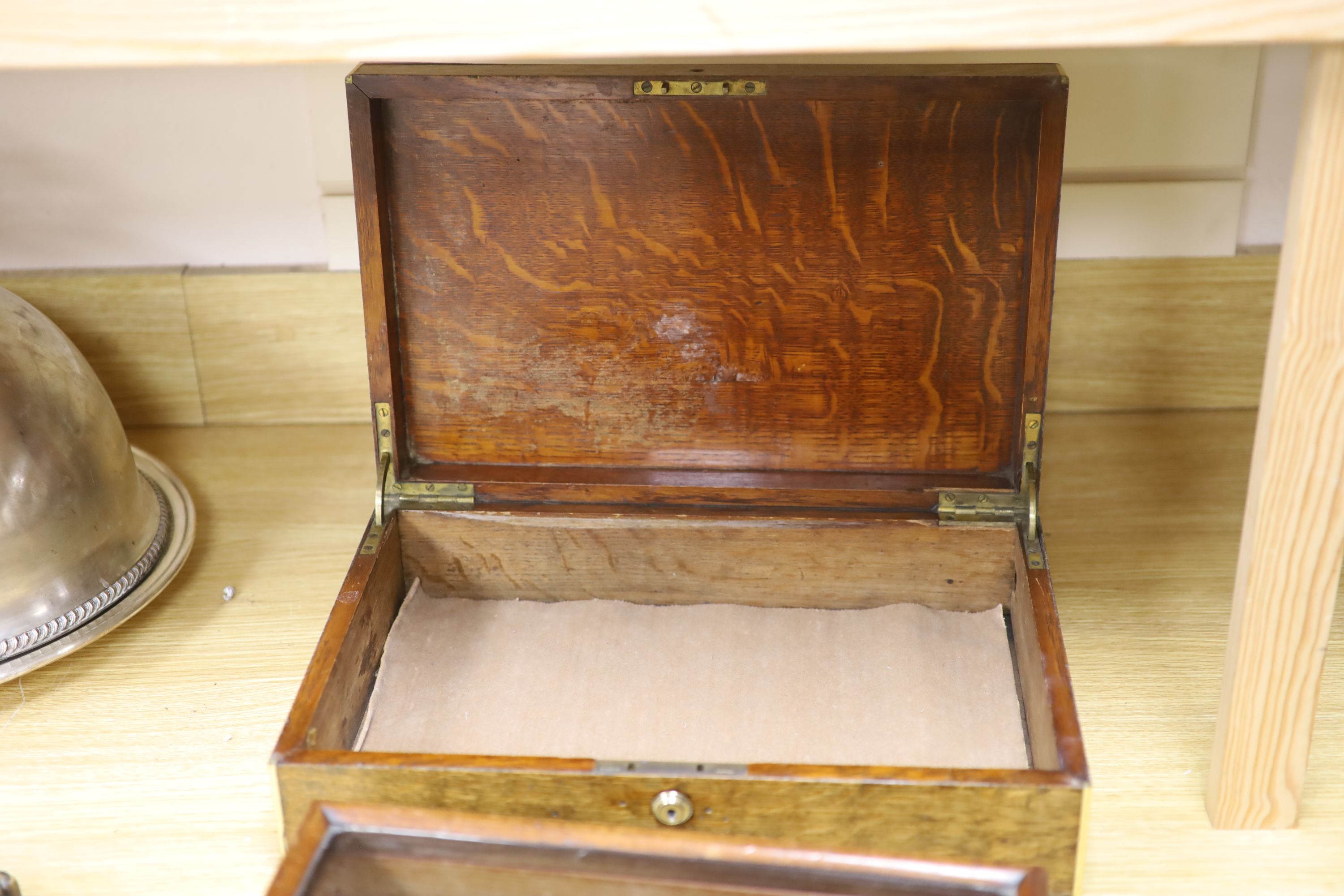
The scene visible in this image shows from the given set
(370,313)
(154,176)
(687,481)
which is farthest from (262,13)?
(154,176)

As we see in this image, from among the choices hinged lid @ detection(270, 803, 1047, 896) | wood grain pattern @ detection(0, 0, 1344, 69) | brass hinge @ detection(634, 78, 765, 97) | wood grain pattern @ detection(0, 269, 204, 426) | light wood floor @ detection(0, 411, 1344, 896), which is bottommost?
light wood floor @ detection(0, 411, 1344, 896)

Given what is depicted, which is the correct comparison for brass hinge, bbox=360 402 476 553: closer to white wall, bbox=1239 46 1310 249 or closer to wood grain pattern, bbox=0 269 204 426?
wood grain pattern, bbox=0 269 204 426

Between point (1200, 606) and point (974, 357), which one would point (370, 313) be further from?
point (1200, 606)

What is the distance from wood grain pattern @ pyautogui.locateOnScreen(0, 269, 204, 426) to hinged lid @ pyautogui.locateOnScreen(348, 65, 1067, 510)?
14.2 inches

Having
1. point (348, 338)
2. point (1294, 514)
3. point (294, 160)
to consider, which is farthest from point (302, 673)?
point (1294, 514)

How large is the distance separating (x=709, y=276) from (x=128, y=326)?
61 centimetres

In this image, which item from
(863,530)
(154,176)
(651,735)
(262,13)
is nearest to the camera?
(262,13)

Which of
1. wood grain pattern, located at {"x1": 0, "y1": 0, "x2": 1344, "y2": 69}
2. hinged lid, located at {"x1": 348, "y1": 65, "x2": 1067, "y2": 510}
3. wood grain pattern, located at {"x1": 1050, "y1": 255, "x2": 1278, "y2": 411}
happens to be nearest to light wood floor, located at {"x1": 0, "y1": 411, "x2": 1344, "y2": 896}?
wood grain pattern, located at {"x1": 1050, "y1": 255, "x2": 1278, "y2": 411}

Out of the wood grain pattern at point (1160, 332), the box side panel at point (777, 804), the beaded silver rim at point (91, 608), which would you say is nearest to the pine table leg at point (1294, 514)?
the box side panel at point (777, 804)

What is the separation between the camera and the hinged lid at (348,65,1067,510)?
84 centimetres

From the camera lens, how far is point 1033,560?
837mm

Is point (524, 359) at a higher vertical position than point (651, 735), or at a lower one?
higher

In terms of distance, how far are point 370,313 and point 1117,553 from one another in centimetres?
62

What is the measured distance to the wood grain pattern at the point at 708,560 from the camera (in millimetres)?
913
